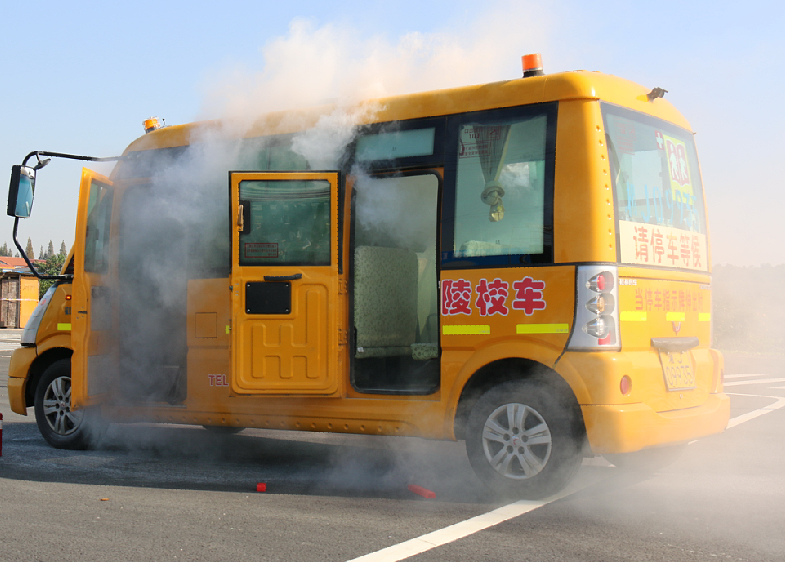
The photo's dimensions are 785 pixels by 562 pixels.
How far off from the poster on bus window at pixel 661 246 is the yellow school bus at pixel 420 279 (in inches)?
0.8

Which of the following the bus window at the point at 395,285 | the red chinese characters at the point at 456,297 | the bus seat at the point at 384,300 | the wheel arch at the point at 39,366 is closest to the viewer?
the red chinese characters at the point at 456,297

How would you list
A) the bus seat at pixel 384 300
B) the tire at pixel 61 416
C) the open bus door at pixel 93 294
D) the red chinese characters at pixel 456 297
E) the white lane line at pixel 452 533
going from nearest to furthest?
the white lane line at pixel 452 533 → the red chinese characters at pixel 456 297 → the bus seat at pixel 384 300 → the open bus door at pixel 93 294 → the tire at pixel 61 416

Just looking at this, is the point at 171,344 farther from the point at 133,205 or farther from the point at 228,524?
the point at 228,524

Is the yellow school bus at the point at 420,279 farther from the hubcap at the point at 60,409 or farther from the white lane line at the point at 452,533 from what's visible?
the white lane line at the point at 452,533

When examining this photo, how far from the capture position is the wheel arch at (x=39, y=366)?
8203 mm

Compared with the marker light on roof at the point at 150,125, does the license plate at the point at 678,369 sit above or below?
below

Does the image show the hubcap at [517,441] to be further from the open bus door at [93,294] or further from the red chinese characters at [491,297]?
the open bus door at [93,294]

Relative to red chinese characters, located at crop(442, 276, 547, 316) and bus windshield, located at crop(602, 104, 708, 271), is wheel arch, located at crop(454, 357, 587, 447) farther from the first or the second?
bus windshield, located at crop(602, 104, 708, 271)

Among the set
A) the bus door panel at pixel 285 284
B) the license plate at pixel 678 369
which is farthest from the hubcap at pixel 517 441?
the bus door panel at pixel 285 284

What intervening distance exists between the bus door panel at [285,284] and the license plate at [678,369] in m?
2.64

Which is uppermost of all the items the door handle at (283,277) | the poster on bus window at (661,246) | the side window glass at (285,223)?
the side window glass at (285,223)

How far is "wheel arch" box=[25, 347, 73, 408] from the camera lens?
8.20m

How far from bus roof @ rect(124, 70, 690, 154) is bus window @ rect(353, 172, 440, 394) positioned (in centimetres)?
58

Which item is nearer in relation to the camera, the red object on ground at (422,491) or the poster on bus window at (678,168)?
the red object on ground at (422,491)
